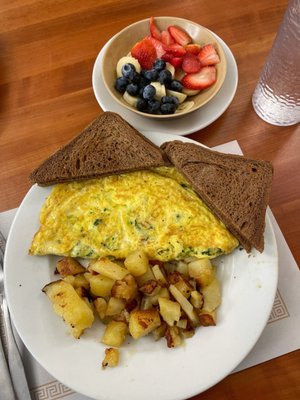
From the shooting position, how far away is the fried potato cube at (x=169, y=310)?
1342 mm

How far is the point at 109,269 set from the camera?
55.2 inches

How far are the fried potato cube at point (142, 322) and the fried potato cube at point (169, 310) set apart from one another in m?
0.03

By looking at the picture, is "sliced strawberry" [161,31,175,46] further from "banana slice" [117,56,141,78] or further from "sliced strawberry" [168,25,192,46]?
"banana slice" [117,56,141,78]

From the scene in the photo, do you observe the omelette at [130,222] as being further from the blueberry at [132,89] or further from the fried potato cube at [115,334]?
the blueberry at [132,89]

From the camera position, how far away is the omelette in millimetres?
1479

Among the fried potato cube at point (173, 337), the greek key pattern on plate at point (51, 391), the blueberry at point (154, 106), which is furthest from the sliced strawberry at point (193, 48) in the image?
the greek key pattern on plate at point (51, 391)

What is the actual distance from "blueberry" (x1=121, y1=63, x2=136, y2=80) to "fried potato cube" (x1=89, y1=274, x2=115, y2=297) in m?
0.87

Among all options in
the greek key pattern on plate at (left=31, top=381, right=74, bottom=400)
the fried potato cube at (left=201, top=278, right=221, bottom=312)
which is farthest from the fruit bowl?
the greek key pattern on plate at (left=31, top=381, right=74, bottom=400)

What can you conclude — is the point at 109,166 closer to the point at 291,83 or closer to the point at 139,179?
the point at 139,179

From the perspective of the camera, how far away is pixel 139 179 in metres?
1.61

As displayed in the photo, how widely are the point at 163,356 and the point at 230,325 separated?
0.81 ft

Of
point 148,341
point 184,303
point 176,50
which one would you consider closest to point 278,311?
point 184,303

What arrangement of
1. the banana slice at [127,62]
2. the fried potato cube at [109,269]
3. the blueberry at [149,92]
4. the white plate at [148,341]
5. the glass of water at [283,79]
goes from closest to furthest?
the white plate at [148,341] < the fried potato cube at [109,269] < the glass of water at [283,79] < the blueberry at [149,92] < the banana slice at [127,62]

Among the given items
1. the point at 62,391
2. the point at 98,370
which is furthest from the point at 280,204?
the point at 62,391
